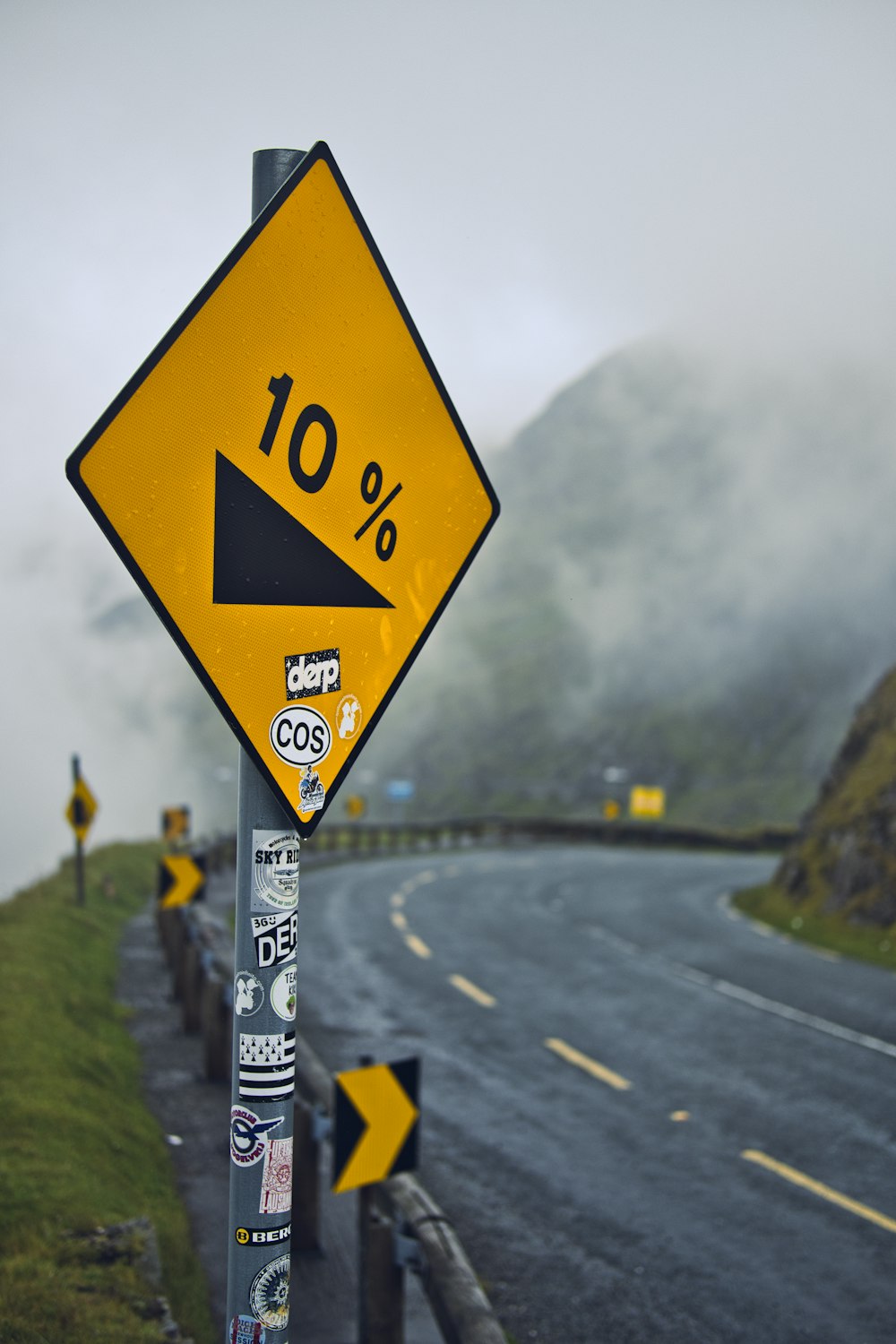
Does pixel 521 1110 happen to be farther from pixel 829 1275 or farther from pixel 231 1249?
pixel 231 1249

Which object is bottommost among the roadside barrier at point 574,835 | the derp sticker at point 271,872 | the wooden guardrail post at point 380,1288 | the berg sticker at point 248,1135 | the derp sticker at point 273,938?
the roadside barrier at point 574,835

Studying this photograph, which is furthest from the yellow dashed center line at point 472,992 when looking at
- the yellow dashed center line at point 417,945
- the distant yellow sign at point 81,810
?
the distant yellow sign at point 81,810

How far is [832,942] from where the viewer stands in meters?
21.0

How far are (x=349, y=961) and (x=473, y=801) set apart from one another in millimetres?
156656

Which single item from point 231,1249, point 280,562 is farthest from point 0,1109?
point 280,562

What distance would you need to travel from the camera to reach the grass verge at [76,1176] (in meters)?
5.02

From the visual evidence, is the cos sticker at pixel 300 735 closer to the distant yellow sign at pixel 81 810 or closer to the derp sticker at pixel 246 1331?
the derp sticker at pixel 246 1331

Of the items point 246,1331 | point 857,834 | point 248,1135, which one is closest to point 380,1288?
point 246,1331

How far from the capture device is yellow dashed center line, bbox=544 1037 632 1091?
11.5m

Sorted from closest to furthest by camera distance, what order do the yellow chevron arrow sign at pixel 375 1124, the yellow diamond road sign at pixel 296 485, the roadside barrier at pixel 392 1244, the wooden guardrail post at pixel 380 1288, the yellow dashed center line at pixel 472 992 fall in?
the yellow diamond road sign at pixel 296 485, the roadside barrier at pixel 392 1244, the wooden guardrail post at pixel 380 1288, the yellow chevron arrow sign at pixel 375 1124, the yellow dashed center line at pixel 472 992

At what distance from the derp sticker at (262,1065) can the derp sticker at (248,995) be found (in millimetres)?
39

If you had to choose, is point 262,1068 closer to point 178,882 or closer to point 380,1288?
point 380,1288

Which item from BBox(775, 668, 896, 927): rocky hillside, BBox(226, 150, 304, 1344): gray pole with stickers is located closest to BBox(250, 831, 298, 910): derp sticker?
BBox(226, 150, 304, 1344): gray pole with stickers

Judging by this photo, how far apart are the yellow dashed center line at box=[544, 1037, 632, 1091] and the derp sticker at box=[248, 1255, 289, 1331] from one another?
385 inches
